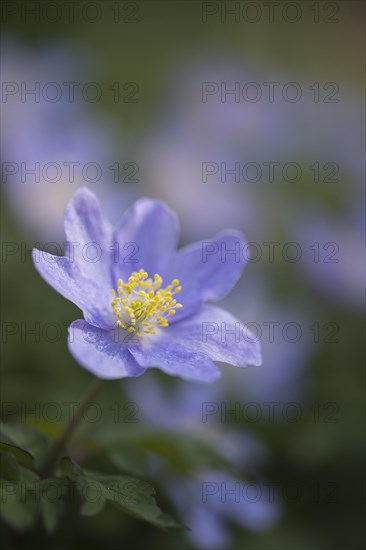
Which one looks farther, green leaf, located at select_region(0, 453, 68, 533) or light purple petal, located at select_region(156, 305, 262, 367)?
light purple petal, located at select_region(156, 305, 262, 367)

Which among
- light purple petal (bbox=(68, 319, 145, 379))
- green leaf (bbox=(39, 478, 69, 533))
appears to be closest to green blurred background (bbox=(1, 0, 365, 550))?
green leaf (bbox=(39, 478, 69, 533))

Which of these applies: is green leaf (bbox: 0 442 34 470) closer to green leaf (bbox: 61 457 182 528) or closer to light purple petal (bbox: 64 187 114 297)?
green leaf (bbox: 61 457 182 528)

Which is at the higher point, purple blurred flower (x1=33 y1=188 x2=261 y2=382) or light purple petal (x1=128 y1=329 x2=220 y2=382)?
purple blurred flower (x1=33 y1=188 x2=261 y2=382)

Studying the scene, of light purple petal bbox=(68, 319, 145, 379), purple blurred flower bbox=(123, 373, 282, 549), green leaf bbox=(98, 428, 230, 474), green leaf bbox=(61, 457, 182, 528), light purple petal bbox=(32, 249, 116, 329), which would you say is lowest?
purple blurred flower bbox=(123, 373, 282, 549)

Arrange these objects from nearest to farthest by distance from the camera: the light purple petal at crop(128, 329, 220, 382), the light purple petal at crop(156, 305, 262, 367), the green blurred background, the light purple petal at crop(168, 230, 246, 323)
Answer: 1. the light purple petal at crop(128, 329, 220, 382)
2. the light purple petal at crop(156, 305, 262, 367)
3. the light purple petal at crop(168, 230, 246, 323)
4. the green blurred background

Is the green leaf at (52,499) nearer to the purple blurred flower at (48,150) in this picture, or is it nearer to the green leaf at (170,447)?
the green leaf at (170,447)

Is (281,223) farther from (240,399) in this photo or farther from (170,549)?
(170,549)

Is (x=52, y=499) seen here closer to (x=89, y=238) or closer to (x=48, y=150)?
(x=89, y=238)
